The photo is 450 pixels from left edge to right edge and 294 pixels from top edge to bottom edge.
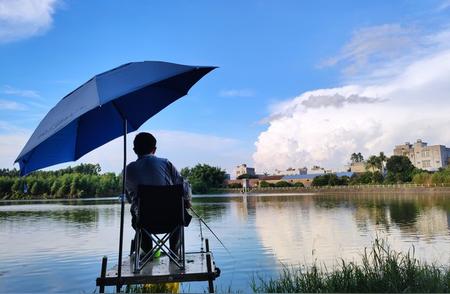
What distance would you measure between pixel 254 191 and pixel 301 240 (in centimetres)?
9276

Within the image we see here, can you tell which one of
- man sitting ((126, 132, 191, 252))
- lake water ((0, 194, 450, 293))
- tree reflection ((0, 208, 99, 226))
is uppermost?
man sitting ((126, 132, 191, 252))

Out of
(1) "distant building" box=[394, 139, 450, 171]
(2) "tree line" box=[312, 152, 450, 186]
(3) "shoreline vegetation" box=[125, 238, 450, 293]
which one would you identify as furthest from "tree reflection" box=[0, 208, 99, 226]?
(1) "distant building" box=[394, 139, 450, 171]

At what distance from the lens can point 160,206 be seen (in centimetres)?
367

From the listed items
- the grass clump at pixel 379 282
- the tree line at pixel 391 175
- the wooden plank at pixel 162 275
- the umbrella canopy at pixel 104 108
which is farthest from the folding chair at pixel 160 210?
the tree line at pixel 391 175

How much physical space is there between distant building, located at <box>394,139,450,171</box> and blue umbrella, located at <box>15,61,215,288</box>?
122 meters

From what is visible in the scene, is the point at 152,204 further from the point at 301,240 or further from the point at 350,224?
the point at 350,224

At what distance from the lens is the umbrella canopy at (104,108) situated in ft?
10.3

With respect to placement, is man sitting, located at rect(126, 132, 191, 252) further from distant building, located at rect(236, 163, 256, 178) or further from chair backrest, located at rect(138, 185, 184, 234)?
distant building, located at rect(236, 163, 256, 178)

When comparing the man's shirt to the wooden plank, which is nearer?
the wooden plank

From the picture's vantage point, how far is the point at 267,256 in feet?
36.6

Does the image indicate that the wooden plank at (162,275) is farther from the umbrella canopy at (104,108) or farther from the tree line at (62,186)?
the tree line at (62,186)

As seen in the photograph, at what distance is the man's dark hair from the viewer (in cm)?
416

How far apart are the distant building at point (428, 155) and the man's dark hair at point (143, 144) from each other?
12250cm

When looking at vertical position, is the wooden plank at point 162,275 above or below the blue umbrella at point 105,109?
below
